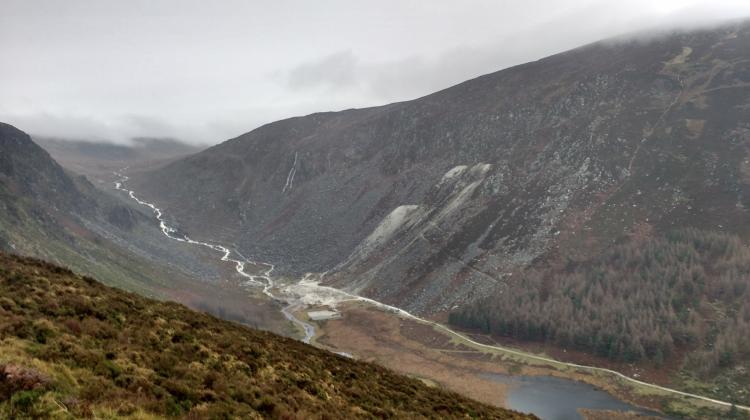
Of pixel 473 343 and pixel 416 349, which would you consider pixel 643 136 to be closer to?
pixel 473 343

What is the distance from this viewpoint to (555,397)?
6600 centimetres

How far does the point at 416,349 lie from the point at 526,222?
50.3 metres

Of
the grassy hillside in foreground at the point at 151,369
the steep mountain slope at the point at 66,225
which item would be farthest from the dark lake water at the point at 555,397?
the steep mountain slope at the point at 66,225

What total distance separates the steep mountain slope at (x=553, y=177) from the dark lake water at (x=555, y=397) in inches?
1361

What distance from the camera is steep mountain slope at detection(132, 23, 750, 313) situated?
109375 millimetres

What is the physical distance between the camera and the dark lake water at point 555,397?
199ft

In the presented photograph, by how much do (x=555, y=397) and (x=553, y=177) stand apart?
77.1 m

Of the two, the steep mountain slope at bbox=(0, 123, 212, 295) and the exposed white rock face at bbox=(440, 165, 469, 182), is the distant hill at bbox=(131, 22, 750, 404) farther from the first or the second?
the steep mountain slope at bbox=(0, 123, 212, 295)

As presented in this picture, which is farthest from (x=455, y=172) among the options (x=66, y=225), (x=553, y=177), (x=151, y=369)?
(x=151, y=369)

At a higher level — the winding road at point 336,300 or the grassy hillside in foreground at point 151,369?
the grassy hillside in foreground at point 151,369

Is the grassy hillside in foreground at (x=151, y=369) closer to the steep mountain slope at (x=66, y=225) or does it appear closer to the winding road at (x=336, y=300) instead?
the winding road at (x=336, y=300)

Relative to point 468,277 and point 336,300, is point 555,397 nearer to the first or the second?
point 468,277

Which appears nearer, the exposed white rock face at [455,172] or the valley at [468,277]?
the valley at [468,277]

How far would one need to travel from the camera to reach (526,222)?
12138cm
